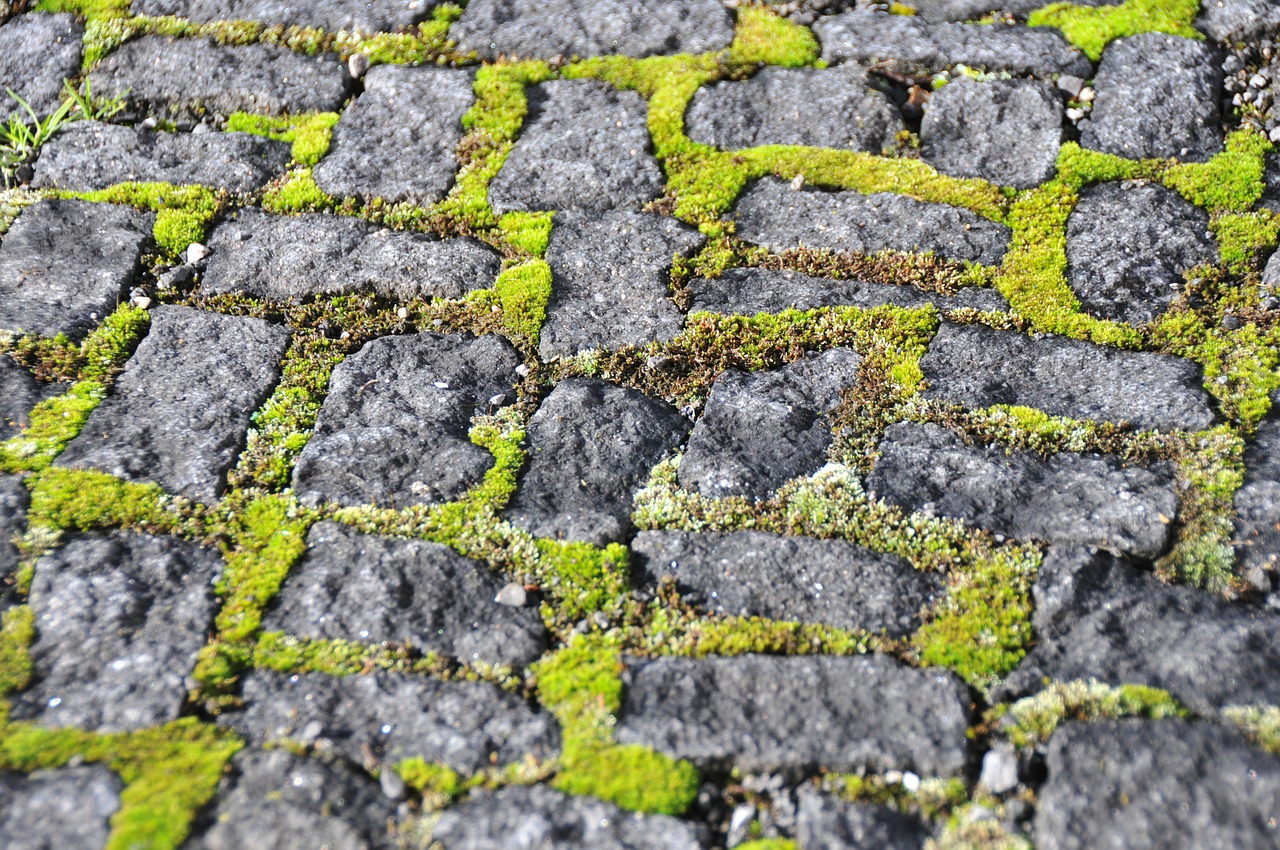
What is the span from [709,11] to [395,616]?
4900mm

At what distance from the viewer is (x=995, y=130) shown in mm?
5660

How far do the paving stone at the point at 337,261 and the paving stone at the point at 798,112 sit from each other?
175 centimetres

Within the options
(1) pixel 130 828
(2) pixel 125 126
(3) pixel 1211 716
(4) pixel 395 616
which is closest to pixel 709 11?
(2) pixel 125 126

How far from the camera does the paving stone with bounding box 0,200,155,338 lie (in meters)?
4.70

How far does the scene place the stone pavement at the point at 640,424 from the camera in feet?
9.75

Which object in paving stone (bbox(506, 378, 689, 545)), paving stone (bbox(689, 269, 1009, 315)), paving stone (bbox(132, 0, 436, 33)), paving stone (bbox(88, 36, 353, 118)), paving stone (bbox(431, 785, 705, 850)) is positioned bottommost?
paving stone (bbox(431, 785, 705, 850))

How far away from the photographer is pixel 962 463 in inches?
159

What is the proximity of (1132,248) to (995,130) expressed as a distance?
1.20m

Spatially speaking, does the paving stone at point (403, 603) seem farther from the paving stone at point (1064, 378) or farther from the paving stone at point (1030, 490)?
the paving stone at point (1064, 378)

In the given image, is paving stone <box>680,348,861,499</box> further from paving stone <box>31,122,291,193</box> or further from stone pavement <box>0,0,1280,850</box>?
paving stone <box>31,122,291,193</box>

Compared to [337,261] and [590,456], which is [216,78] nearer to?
[337,261]

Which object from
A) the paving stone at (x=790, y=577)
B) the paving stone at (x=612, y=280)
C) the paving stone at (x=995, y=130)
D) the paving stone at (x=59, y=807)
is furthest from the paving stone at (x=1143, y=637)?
the paving stone at (x=59, y=807)

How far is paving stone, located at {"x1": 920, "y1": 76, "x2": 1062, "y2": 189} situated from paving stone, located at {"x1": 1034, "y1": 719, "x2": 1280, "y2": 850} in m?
3.46

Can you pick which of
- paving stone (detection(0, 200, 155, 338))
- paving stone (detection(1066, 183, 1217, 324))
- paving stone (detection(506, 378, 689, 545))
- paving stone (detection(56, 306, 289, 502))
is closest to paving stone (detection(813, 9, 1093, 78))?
paving stone (detection(1066, 183, 1217, 324))
